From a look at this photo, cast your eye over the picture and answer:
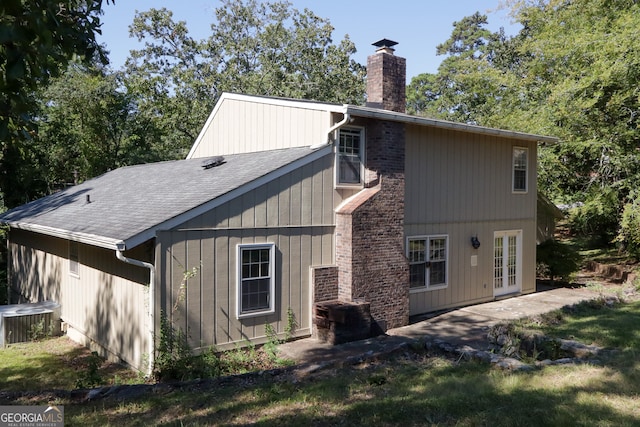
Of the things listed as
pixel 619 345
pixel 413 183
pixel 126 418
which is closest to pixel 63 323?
pixel 126 418

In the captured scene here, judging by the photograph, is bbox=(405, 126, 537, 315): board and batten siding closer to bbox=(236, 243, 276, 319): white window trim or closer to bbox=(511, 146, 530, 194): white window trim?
bbox=(511, 146, 530, 194): white window trim

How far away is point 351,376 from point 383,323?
4157mm

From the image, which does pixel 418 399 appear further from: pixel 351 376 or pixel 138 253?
pixel 138 253

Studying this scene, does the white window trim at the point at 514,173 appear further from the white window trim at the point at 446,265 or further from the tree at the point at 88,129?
the tree at the point at 88,129

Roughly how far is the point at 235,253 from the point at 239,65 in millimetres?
27537

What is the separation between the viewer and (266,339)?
9.84 m

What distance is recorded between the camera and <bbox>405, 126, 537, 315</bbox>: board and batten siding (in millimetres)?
12727

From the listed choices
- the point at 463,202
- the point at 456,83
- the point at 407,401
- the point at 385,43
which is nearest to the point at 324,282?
the point at 407,401

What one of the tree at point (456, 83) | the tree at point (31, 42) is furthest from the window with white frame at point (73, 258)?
the tree at point (456, 83)

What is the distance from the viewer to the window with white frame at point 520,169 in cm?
1554

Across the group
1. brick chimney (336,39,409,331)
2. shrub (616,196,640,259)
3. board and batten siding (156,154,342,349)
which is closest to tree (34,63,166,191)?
board and batten siding (156,154,342,349)

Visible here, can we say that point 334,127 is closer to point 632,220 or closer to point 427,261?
point 427,261

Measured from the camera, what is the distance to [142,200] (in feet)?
37.0

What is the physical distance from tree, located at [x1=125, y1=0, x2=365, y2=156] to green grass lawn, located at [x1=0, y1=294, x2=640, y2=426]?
25576mm
